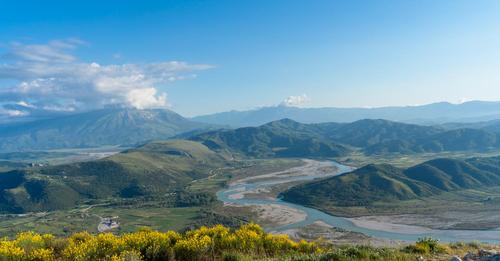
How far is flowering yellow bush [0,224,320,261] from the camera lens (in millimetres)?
13945

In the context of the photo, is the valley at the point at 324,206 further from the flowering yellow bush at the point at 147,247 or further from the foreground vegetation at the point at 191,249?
the flowering yellow bush at the point at 147,247

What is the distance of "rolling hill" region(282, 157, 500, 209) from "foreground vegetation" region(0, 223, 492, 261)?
420ft

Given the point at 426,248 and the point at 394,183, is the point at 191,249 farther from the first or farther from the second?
the point at 394,183

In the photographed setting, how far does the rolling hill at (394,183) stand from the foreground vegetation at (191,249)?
420ft

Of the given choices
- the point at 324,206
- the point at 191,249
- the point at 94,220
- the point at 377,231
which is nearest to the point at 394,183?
the point at 324,206

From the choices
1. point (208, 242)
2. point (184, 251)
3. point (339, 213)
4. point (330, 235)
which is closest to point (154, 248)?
point (184, 251)

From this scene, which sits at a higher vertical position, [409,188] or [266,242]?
[266,242]

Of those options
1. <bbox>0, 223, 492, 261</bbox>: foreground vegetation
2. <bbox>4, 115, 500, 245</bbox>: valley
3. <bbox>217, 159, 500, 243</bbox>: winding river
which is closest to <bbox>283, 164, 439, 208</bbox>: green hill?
<bbox>4, 115, 500, 245</bbox>: valley

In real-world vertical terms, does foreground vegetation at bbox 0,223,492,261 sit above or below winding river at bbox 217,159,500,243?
above

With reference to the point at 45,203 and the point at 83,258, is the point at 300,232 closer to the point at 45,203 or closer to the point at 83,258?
the point at 83,258

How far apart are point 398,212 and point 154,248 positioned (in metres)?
129

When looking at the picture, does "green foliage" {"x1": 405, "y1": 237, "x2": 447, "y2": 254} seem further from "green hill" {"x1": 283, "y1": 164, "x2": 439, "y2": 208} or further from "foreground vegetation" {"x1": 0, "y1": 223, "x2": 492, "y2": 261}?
"green hill" {"x1": 283, "y1": 164, "x2": 439, "y2": 208}

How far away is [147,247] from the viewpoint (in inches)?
615

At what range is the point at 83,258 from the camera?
13.3 meters
